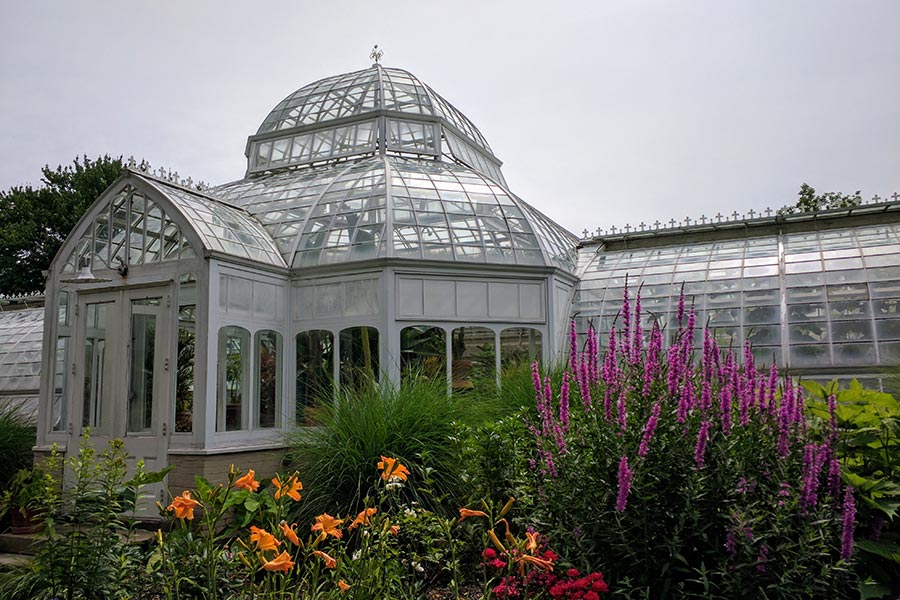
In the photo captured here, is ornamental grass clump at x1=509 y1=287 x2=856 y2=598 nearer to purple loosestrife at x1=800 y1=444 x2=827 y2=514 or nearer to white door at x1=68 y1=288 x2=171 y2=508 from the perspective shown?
purple loosestrife at x1=800 y1=444 x2=827 y2=514

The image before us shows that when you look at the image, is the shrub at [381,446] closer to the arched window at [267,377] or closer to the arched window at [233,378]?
the arched window at [233,378]

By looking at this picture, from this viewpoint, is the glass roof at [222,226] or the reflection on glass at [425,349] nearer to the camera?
A: the glass roof at [222,226]

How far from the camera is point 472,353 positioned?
10.5m

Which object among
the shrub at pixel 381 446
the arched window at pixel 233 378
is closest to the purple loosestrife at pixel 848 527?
the shrub at pixel 381 446

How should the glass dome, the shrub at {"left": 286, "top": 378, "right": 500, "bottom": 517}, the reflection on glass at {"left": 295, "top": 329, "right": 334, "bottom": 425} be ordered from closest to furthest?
the shrub at {"left": 286, "top": 378, "right": 500, "bottom": 517}
the reflection on glass at {"left": 295, "top": 329, "right": 334, "bottom": 425}
the glass dome

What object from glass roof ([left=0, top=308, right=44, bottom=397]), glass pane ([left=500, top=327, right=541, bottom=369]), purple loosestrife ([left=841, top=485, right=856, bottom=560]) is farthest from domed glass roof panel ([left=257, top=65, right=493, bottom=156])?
purple loosestrife ([left=841, top=485, right=856, bottom=560])

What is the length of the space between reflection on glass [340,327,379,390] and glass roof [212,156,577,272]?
116cm

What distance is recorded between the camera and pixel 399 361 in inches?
395

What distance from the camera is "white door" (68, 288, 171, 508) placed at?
9.22 m

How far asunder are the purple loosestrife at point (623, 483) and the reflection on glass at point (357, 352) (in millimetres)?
7043

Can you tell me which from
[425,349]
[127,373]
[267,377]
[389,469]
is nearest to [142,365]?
[127,373]

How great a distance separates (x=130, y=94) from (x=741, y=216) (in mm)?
10988

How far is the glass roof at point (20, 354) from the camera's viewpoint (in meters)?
14.8

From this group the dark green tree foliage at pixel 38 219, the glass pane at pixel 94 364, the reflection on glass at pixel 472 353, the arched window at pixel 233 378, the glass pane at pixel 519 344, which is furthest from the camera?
the dark green tree foliage at pixel 38 219
